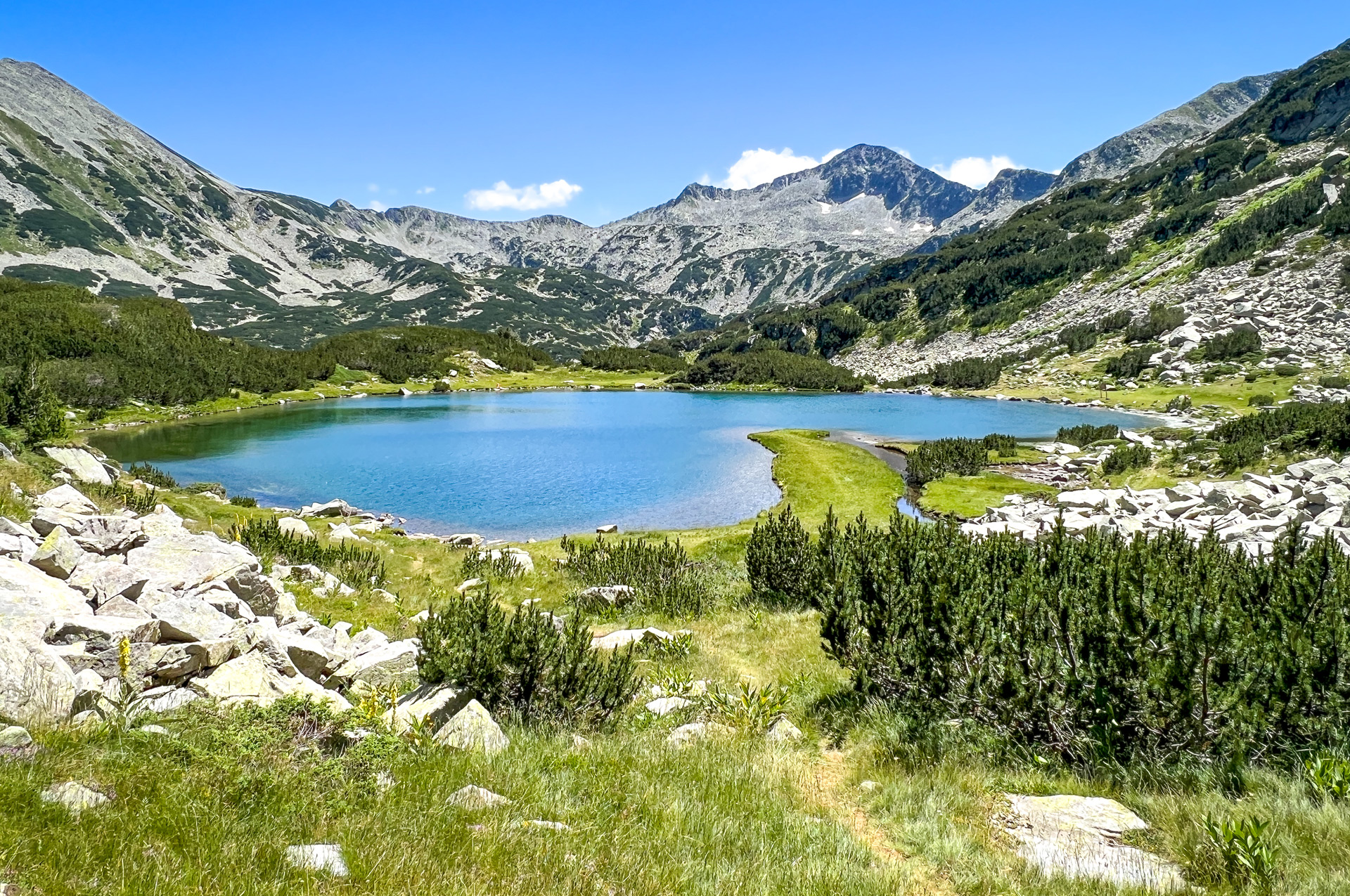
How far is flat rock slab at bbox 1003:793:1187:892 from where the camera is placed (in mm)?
4789

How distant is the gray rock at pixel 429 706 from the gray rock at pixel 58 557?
6814 millimetres

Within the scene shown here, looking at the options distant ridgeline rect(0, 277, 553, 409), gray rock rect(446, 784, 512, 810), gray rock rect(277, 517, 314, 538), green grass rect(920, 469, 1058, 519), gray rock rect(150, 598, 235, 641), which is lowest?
green grass rect(920, 469, 1058, 519)

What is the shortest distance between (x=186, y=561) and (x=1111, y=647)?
15619mm

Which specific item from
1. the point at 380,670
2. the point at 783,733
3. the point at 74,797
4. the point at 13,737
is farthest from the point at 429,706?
the point at 783,733

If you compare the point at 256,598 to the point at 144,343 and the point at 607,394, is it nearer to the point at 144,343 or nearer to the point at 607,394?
the point at 144,343

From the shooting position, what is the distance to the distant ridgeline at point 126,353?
264ft

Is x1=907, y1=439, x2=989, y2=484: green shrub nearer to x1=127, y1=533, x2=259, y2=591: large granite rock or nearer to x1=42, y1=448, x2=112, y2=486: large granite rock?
x1=127, y1=533, x2=259, y2=591: large granite rock

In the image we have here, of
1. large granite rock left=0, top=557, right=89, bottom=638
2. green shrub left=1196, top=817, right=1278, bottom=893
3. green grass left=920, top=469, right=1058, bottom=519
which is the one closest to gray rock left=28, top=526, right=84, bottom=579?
large granite rock left=0, top=557, right=89, bottom=638

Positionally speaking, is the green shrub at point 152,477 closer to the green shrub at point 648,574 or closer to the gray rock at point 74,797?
the green shrub at point 648,574

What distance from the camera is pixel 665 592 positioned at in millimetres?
19078

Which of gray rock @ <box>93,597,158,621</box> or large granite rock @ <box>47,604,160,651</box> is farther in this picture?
gray rock @ <box>93,597,158,621</box>

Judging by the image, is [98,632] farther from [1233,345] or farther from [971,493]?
[1233,345]

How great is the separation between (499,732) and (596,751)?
3.99 ft

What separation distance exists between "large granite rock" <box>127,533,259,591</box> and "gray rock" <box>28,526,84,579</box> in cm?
77
